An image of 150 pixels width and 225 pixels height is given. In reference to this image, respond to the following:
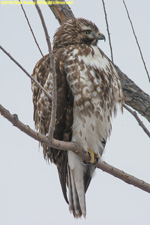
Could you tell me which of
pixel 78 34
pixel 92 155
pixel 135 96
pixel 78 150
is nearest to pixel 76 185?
pixel 92 155

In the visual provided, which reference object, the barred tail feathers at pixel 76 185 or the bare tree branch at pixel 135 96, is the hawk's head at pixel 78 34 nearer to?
the bare tree branch at pixel 135 96

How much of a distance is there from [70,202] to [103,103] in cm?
112

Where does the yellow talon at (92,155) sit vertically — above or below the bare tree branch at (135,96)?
below

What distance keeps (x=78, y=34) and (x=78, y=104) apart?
1042mm

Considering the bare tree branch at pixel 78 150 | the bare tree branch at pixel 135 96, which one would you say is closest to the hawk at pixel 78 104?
the bare tree branch at pixel 78 150

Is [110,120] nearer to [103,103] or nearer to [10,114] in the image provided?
[103,103]

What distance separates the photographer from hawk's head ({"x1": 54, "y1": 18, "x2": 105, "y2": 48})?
14.5 ft

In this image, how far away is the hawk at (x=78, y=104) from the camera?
383 centimetres

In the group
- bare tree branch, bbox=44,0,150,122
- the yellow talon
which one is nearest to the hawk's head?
bare tree branch, bbox=44,0,150,122

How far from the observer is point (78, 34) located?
14.7ft

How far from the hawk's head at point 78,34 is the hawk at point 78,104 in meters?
0.01

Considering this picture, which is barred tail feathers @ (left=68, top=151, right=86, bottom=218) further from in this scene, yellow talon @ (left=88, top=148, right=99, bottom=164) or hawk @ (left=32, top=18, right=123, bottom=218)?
yellow talon @ (left=88, top=148, right=99, bottom=164)

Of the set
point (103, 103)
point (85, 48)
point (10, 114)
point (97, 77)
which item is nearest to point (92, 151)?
point (103, 103)

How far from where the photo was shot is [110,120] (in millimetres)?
4215
